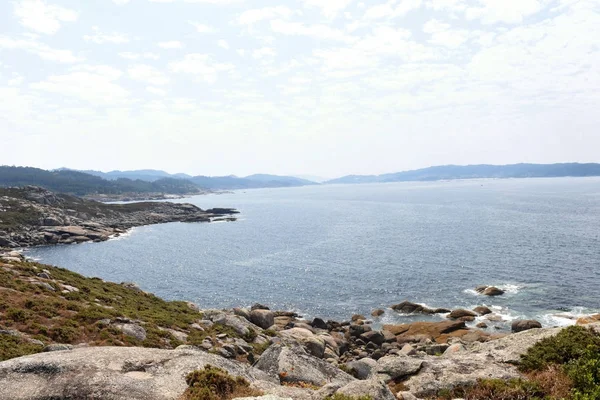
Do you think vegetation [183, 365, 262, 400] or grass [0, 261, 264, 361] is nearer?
vegetation [183, 365, 262, 400]

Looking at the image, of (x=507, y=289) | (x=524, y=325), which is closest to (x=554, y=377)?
(x=524, y=325)

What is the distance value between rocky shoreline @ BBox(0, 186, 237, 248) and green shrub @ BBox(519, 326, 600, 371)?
432 feet

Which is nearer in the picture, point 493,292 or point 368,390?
point 368,390

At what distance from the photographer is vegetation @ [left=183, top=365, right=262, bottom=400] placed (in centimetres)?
1098

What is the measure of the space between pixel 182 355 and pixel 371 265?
72.6 meters

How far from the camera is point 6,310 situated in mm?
22750

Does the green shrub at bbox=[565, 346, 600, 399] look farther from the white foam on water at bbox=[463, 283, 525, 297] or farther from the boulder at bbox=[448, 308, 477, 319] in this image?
the white foam on water at bbox=[463, 283, 525, 297]

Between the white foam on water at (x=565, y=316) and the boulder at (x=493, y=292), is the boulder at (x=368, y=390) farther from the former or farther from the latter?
the boulder at (x=493, y=292)

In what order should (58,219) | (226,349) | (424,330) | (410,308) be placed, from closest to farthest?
(226,349) < (424,330) < (410,308) < (58,219)

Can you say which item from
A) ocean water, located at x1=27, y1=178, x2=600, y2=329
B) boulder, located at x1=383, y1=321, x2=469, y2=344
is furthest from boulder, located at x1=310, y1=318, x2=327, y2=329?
boulder, located at x1=383, y1=321, x2=469, y2=344

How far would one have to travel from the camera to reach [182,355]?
1350 cm

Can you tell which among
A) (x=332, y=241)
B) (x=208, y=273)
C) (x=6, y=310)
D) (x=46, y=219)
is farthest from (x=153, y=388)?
(x=46, y=219)

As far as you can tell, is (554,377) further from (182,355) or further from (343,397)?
(182,355)

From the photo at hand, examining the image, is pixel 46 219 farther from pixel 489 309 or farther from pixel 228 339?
pixel 489 309
